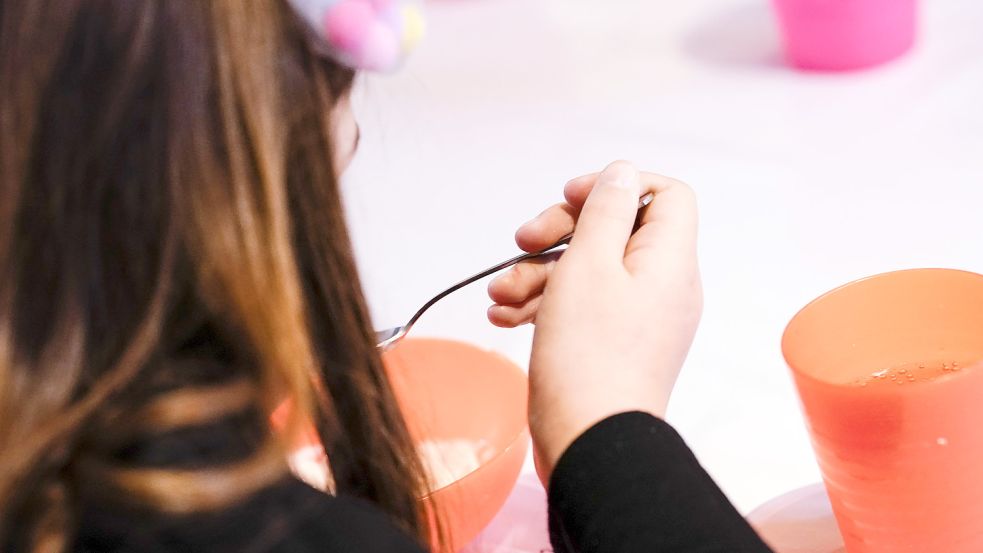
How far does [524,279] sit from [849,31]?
60cm

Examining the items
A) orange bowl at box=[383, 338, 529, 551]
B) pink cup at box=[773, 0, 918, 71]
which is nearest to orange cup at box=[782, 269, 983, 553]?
orange bowl at box=[383, 338, 529, 551]

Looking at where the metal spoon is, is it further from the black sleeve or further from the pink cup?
the pink cup

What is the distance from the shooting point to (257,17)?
394 mm

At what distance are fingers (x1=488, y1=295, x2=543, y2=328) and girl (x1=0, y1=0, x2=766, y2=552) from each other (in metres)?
0.11

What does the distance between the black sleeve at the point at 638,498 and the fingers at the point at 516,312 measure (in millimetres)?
126

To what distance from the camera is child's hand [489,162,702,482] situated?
0.45m

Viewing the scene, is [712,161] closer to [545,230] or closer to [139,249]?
[545,230]

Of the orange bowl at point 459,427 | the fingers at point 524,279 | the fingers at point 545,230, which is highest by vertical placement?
the fingers at point 545,230

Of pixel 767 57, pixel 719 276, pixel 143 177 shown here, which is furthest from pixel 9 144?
pixel 767 57

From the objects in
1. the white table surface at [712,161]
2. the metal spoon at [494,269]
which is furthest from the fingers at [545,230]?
the white table surface at [712,161]

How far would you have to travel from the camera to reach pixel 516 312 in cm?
55

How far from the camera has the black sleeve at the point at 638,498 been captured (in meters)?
0.41

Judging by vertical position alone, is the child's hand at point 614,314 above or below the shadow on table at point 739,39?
above

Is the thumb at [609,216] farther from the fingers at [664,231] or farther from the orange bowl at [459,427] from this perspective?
the orange bowl at [459,427]
